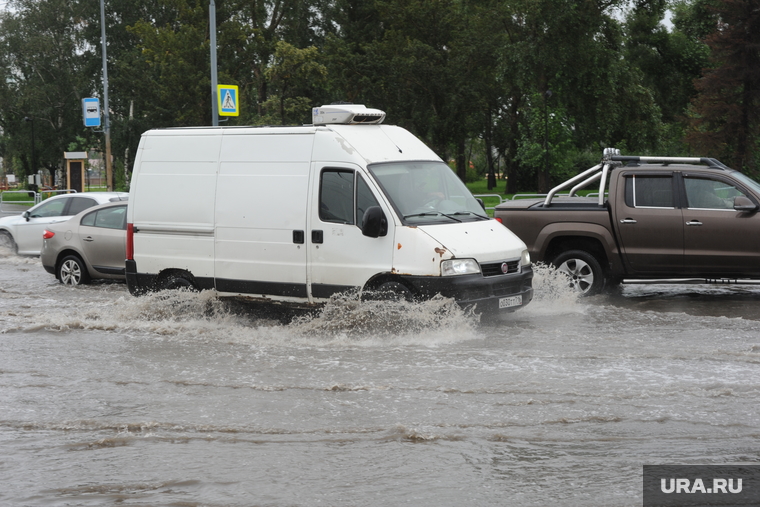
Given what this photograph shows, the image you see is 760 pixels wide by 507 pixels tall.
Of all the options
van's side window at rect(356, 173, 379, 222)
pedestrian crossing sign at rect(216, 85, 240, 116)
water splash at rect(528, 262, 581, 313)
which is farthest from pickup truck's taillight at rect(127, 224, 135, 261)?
pedestrian crossing sign at rect(216, 85, 240, 116)

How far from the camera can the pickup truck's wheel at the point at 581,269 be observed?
40.5 feet

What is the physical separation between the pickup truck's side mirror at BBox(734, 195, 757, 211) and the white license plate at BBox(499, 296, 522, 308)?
3651 mm

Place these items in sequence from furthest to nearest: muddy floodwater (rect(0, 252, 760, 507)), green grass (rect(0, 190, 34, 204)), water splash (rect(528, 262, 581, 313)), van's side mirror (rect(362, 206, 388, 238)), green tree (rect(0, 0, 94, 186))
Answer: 1. green tree (rect(0, 0, 94, 186))
2. green grass (rect(0, 190, 34, 204))
3. water splash (rect(528, 262, 581, 313))
4. van's side mirror (rect(362, 206, 388, 238))
5. muddy floodwater (rect(0, 252, 760, 507))

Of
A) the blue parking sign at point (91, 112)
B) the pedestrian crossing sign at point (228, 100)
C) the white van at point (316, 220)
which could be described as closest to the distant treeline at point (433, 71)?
the blue parking sign at point (91, 112)

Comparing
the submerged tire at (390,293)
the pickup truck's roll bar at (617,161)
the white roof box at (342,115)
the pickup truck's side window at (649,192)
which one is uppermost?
the white roof box at (342,115)

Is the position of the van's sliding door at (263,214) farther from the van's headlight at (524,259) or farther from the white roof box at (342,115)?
the van's headlight at (524,259)

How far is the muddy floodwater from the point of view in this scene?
5211 mm

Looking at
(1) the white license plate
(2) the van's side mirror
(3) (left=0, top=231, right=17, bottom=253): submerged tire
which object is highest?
(2) the van's side mirror

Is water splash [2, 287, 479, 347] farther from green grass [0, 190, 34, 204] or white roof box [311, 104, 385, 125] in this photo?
green grass [0, 190, 34, 204]

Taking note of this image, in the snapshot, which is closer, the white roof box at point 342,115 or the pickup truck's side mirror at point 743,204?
the white roof box at point 342,115

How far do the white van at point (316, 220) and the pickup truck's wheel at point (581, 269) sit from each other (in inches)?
92.5

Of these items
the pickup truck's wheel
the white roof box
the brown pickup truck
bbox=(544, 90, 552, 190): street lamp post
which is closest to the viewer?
the white roof box

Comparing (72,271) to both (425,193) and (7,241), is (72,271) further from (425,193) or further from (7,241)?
(425,193)

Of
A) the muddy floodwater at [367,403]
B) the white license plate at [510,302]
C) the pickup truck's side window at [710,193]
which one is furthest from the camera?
the pickup truck's side window at [710,193]
